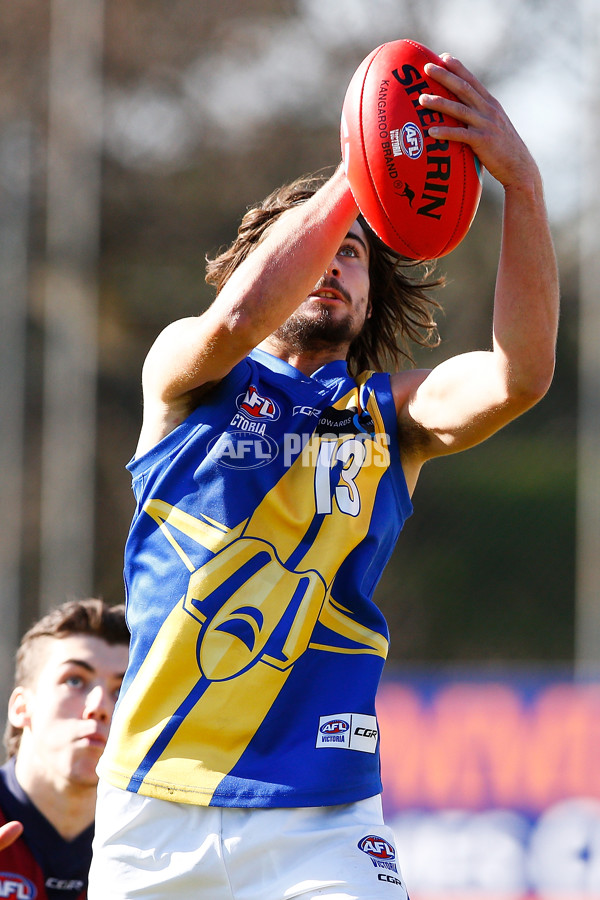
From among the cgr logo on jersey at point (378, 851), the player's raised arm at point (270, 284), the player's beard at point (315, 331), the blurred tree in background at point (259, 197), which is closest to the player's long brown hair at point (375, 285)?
the player's beard at point (315, 331)

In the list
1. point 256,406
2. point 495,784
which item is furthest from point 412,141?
point 495,784

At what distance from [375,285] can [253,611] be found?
131cm

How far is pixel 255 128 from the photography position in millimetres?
13469

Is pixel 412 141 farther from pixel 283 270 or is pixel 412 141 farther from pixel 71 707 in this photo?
pixel 71 707

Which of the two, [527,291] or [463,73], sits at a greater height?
[463,73]

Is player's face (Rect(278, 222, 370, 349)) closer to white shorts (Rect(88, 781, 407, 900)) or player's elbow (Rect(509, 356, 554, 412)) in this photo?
player's elbow (Rect(509, 356, 554, 412))

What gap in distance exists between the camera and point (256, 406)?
2988mm

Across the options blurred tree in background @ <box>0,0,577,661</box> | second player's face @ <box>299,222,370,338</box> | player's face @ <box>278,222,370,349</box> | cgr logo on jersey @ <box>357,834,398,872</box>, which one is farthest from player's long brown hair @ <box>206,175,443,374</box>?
blurred tree in background @ <box>0,0,577,661</box>

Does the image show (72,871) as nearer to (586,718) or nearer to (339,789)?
(339,789)

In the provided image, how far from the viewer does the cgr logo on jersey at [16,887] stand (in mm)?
3799

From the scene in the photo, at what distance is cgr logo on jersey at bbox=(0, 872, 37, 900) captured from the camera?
3.80 meters

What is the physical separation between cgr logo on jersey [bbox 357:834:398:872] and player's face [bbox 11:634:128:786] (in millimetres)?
1404

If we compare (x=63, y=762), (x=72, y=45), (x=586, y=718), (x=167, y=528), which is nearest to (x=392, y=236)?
(x=167, y=528)

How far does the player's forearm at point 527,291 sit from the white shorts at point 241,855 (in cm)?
109
